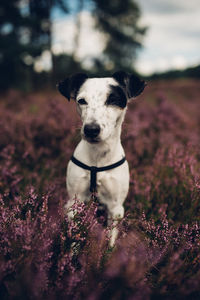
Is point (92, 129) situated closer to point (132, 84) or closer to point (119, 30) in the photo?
point (132, 84)

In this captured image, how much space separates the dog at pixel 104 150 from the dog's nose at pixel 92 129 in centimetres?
23

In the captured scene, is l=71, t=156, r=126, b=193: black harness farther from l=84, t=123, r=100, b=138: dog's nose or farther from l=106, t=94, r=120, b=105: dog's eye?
l=106, t=94, r=120, b=105: dog's eye

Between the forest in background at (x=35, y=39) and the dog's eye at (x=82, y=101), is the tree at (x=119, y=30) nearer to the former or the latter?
the forest in background at (x=35, y=39)

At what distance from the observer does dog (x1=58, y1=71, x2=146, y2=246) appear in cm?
231

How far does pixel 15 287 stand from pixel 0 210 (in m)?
0.82

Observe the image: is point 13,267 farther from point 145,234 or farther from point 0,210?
point 145,234

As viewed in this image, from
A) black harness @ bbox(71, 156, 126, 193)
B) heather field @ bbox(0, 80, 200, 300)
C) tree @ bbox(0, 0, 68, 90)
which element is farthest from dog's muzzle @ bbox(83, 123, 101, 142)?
tree @ bbox(0, 0, 68, 90)

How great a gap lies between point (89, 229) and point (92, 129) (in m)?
0.88

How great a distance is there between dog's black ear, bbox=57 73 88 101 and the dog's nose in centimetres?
75

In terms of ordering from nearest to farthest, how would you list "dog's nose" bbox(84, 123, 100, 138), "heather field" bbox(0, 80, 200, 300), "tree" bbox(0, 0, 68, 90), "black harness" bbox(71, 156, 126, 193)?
"heather field" bbox(0, 80, 200, 300) < "dog's nose" bbox(84, 123, 100, 138) < "black harness" bbox(71, 156, 126, 193) < "tree" bbox(0, 0, 68, 90)

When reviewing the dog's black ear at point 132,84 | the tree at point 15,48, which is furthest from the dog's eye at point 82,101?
the tree at point 15,48

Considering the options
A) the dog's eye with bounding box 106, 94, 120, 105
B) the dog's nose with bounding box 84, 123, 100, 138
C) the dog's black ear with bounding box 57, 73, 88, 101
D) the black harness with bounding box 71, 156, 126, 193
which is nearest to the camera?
the dog's nose with bounding box 84, 123, 100, 138

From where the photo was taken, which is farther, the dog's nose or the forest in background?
the forest in background

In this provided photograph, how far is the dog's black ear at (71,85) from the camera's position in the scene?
2609 mm
